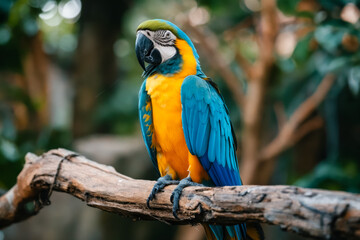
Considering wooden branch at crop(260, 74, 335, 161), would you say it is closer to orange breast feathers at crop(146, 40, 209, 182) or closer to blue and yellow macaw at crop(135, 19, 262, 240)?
blue and yellow macaw at crop(135, 19, 262, 240)

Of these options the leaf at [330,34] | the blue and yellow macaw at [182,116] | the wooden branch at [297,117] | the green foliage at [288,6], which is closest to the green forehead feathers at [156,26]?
the blue and yellow macaw at [182,116]

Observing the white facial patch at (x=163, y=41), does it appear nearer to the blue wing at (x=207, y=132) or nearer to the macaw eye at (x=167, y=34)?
the macaw eye at (x=167, y=34)

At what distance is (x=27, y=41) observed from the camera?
3.78 meters

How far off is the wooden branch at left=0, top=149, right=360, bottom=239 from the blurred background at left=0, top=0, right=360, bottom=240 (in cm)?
84

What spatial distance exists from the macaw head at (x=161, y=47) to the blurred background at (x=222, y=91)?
3.76 feet

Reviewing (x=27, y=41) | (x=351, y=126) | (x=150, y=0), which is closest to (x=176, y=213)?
(x=351, y=126)

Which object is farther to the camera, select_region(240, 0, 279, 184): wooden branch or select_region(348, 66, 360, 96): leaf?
select_region(240, 0, 279, 184): wooden branch

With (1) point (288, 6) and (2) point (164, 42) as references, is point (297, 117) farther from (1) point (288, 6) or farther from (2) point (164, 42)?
(2) point (164, 42)

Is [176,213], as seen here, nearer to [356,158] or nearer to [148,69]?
[148,69]

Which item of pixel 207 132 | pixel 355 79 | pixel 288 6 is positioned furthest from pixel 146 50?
pixel 288 6

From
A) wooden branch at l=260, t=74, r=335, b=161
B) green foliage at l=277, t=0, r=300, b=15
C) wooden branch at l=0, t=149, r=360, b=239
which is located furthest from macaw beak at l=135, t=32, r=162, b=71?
wooden branch at l=260, t=74, r=335, b=161

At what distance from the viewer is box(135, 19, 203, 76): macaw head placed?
1506 millimetres

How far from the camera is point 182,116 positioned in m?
1.43

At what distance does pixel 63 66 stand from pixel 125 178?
5.71m
